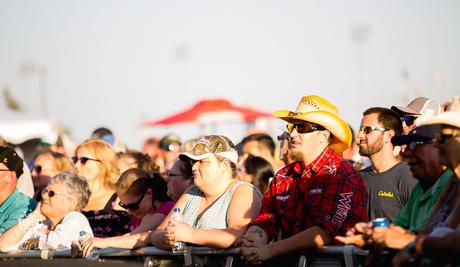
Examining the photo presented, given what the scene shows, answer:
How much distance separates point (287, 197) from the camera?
7.90 meters

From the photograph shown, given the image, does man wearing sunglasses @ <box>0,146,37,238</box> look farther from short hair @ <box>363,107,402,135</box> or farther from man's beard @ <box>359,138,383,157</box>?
short hair @ <box>363,107,402,135</box>

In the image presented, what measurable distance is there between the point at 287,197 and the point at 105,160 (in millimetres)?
4125

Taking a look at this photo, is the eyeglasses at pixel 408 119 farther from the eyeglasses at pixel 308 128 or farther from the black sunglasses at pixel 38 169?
the black sunglasses at pixel 38 169

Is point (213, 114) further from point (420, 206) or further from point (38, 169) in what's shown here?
point (420, 206)

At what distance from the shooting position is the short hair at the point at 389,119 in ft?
31.2

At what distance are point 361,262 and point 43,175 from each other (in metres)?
7.79

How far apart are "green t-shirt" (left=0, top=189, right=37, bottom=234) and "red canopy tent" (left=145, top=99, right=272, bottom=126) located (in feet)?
69.7

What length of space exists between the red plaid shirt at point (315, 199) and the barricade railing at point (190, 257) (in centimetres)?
28

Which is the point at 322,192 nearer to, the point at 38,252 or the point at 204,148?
the point at 204,148

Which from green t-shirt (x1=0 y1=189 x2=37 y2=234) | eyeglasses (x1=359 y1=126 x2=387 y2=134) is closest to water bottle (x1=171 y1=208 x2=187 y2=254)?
eyeglasses (x1=359 y1=126 x2=387 y2=134)

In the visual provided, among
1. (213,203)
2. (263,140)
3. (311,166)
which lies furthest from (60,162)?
(311,166)

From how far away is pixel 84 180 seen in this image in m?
10.3

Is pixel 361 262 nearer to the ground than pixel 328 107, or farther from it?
nearer to the ground

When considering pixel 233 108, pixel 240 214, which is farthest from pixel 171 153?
pixel 233 108
